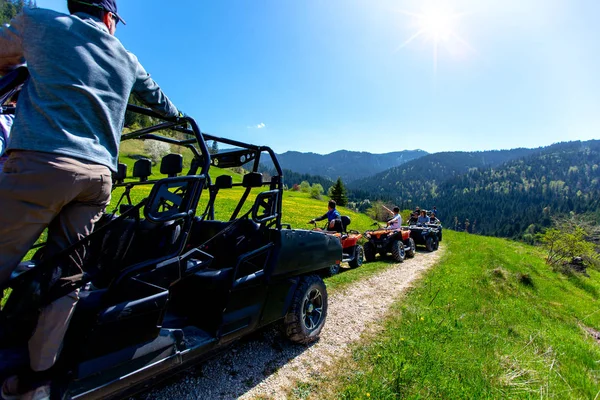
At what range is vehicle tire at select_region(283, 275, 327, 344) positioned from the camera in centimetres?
365

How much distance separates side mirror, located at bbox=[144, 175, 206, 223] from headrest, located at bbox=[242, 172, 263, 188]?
2.57 ft

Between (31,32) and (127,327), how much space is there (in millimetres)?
1847

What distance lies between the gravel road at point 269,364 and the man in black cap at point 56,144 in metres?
1.48

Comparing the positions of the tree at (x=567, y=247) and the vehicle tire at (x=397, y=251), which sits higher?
the vehicle tire at (x=397, y=251)

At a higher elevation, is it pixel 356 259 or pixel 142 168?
pixel 142 168

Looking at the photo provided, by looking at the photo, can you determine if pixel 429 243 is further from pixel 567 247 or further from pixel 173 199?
pixel 173 199

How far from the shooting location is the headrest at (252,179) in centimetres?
323

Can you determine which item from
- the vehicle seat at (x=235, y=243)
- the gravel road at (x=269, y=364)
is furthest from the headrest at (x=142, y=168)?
the gravel road at (x=269, y=364)

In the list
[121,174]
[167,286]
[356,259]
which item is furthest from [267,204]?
[356,259]

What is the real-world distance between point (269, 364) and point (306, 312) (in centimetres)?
76

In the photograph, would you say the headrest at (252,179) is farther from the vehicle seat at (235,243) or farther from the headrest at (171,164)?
the headrest at (171,164)

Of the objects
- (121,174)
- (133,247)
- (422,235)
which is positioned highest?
(121,174)

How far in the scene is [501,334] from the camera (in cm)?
534

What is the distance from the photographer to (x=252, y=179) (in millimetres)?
3312
